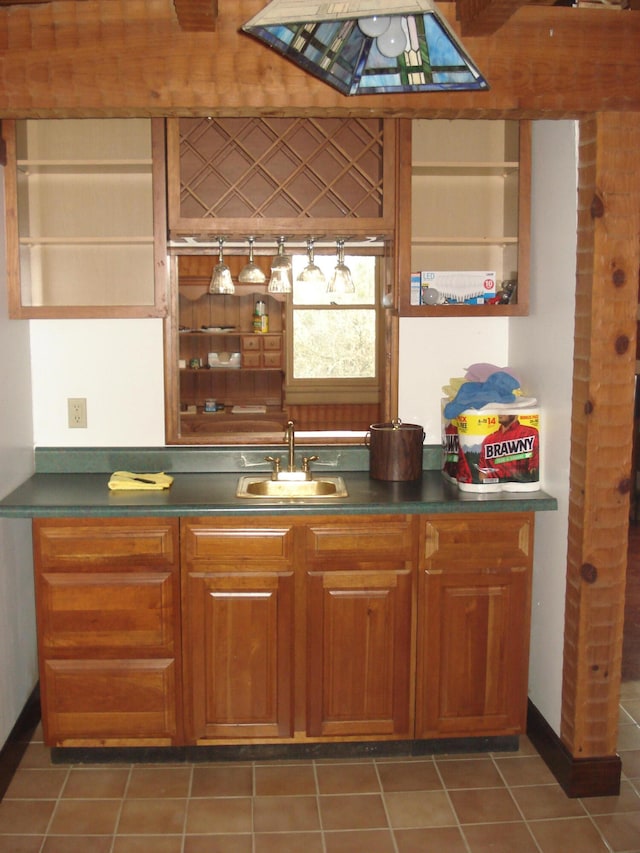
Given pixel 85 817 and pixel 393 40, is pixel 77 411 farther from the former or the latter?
pixel 393 40

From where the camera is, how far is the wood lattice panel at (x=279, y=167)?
9.82 feet

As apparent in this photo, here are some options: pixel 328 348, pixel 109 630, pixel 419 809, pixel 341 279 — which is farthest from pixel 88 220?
pixel 328 348

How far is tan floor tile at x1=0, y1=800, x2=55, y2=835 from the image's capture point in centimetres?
248

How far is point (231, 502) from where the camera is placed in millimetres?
2748

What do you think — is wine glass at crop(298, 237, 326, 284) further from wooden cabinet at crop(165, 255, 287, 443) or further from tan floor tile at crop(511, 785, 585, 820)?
wooden cabinet at crop(165, 255, 287, 443)

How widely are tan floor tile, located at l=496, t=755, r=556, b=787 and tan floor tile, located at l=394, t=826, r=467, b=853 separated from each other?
0.34m

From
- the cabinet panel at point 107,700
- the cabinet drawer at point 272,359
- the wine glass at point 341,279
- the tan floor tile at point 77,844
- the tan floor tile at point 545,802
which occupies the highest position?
the wine glass at point 341,279

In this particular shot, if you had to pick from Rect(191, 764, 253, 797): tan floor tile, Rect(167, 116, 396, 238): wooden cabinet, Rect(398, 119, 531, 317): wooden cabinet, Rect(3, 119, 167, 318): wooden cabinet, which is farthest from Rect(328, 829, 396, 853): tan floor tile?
Rect(167, 116, 396, 238): wooden cabinet

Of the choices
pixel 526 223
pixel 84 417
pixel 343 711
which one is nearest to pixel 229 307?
pixel 84 417

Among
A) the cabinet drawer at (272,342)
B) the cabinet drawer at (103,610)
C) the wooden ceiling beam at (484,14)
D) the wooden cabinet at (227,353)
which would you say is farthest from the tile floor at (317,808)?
the cabinet drawer at (272,342)

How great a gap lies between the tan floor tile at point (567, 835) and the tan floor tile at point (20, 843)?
1.41m

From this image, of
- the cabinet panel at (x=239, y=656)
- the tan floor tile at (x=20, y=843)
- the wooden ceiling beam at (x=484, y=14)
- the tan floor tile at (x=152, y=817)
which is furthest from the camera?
the cabinet panel at (x=239, y=656)

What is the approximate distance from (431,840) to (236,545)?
1028 mm

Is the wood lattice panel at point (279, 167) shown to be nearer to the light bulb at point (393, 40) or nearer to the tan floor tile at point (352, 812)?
the light bulb at point (393, 40)
